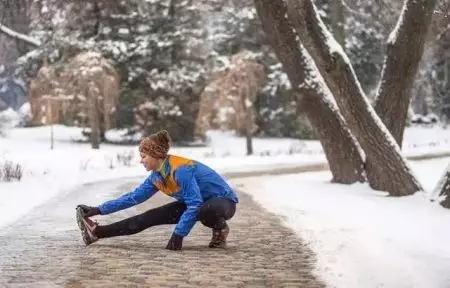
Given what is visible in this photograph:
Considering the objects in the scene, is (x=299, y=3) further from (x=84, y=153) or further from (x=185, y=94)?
(x=185, y=94)

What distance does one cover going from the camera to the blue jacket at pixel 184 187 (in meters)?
6.51

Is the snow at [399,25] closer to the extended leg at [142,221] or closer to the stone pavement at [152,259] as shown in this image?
the stone pavement at [152,259]

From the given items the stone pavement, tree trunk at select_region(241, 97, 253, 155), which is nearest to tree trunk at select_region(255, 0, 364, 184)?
the stone pavement

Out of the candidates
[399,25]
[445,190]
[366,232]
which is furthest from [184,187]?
[399,25]

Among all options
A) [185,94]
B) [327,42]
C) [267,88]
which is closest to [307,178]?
[327,42]

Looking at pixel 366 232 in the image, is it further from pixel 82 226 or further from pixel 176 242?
pixel 82 226

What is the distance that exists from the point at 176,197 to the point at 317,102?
7678 millimetres

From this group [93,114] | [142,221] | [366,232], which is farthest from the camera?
[93,114]

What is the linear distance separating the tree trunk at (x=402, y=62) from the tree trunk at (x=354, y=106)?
3.27 ft

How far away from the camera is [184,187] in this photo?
21.4 ft

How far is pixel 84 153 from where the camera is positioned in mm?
25531

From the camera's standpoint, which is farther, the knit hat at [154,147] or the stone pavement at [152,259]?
the knit hat at [154,147]

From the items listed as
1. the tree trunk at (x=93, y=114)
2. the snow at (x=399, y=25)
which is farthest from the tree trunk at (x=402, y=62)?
the tree trunk at (x=93, y=114)

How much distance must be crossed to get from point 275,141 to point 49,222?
1219 inches
